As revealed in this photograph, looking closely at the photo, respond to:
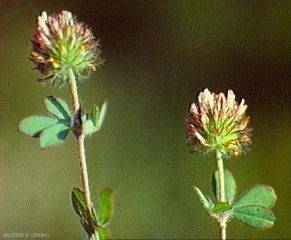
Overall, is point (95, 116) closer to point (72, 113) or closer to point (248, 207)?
point (72, 113)

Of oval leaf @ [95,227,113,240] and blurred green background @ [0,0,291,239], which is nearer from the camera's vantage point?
oval leaf @ [95,227,113,240]

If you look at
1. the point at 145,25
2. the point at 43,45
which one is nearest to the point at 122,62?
the point at 145,25

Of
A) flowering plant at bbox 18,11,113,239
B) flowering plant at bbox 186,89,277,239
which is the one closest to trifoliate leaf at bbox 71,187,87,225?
flowering plant at bbox 18,11,113,239

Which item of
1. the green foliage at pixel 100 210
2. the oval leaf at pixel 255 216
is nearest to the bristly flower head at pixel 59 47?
the green foliage at pixel 100 210

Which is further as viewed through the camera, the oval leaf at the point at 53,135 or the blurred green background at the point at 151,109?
the blurred green background at the point at 151,109

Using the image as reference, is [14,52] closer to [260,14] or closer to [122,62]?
[122,62]

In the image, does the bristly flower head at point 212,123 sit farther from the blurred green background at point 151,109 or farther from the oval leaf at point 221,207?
the blurred green background at point 151,109

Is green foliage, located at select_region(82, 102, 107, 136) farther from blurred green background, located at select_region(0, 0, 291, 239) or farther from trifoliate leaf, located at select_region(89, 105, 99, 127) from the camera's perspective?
blurred green background, located at select_region(0, 0, 291, 239)
